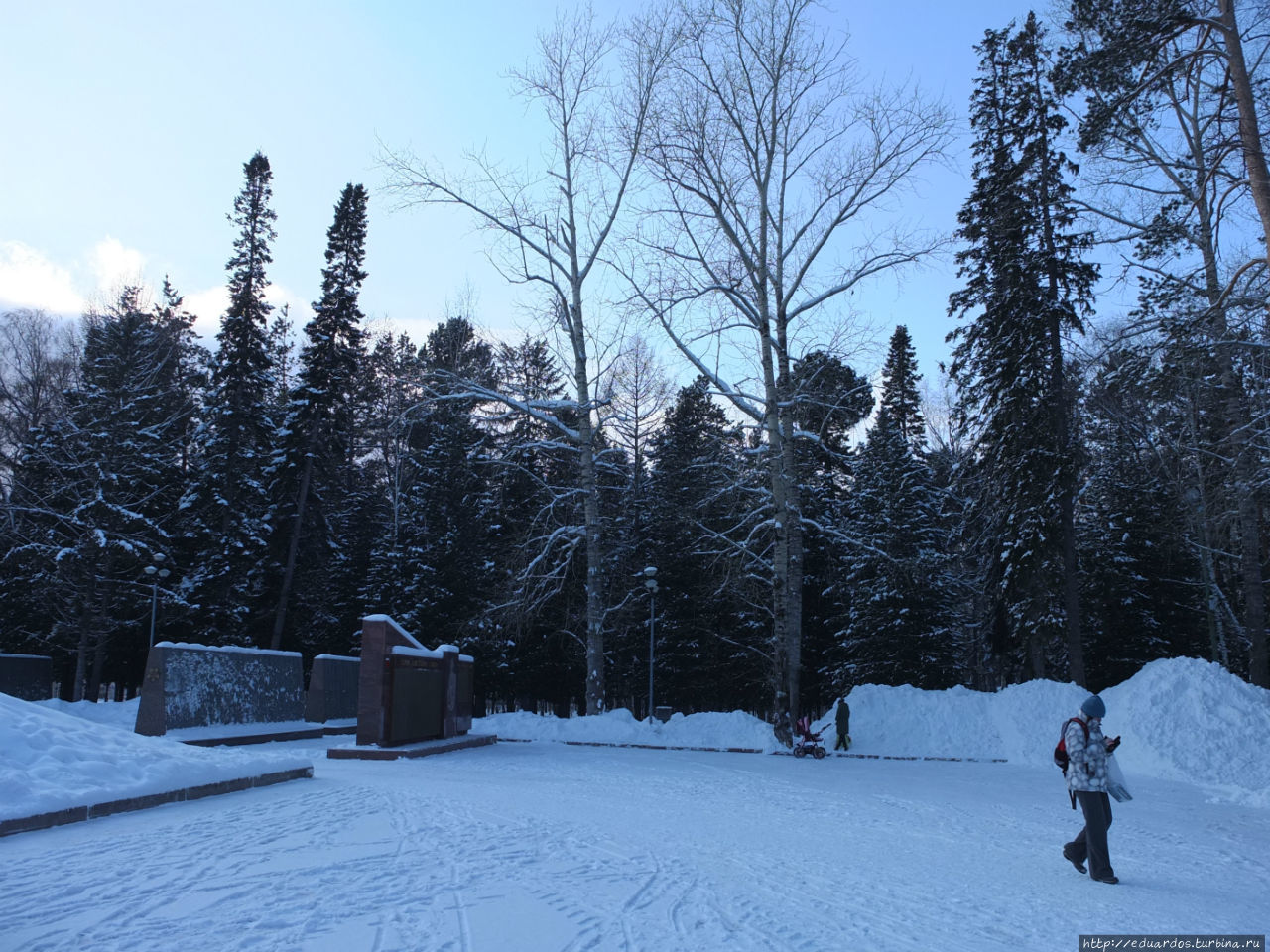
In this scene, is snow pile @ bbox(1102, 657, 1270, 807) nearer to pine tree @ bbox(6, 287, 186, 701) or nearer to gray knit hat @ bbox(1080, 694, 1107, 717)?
gray knit hat @ bbox(1080, 694, 1107, 717)

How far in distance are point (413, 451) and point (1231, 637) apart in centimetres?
3797

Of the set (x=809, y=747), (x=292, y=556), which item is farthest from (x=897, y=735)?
(x=292, y=556)

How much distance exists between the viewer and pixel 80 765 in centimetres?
932

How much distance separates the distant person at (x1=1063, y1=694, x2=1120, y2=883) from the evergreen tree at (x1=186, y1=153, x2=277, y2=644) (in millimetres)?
33131

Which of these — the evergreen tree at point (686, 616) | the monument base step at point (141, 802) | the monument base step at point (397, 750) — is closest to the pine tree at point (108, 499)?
the monument base step at point (397, 750)

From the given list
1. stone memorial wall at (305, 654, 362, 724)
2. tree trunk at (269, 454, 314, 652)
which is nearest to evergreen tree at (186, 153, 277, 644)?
tree trunk at (269, 454, 314, 652)

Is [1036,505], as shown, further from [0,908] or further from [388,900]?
[0,908]

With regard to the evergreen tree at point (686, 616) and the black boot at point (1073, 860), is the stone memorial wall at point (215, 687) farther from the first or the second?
the evergreen tree at point (686, 616)

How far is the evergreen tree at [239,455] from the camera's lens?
117 ft

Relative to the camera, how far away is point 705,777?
14.9m

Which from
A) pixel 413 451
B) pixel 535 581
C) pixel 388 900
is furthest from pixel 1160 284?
pixel 413 451

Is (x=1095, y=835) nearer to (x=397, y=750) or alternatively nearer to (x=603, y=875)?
(x=603, y=875)

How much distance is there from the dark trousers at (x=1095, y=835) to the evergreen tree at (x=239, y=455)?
33.3 m

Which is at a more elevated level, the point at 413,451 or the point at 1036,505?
the point at 413,451
